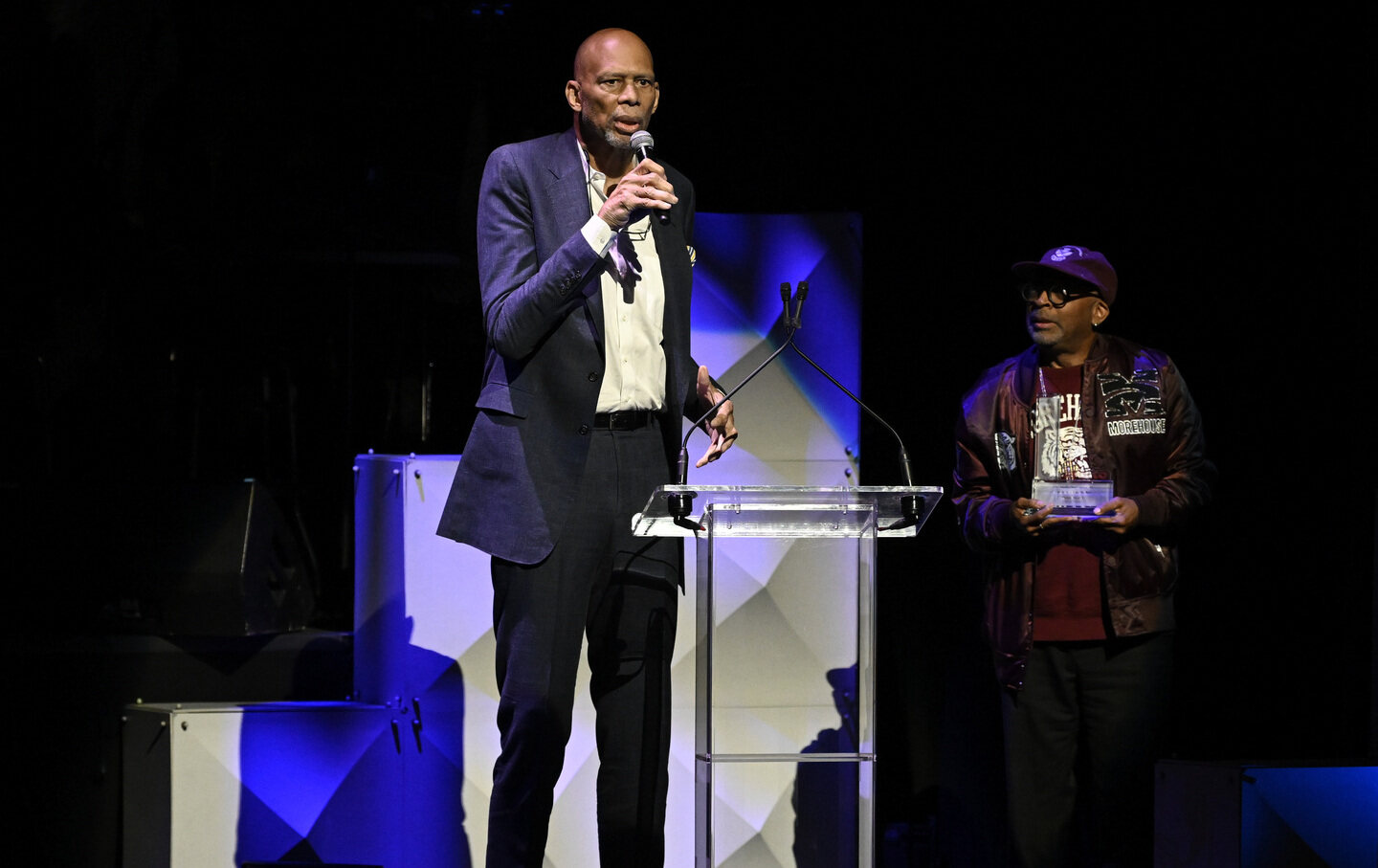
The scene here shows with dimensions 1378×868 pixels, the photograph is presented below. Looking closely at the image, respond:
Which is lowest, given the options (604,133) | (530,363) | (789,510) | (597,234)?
(789,510)

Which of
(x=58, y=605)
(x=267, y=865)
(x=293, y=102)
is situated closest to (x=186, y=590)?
(x=58, y=605)

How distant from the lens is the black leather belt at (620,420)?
8.98 feet

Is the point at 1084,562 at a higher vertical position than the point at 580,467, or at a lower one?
lower

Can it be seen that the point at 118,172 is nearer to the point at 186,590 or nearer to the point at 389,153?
the point at 389,153

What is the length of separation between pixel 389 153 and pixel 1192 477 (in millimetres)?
3217

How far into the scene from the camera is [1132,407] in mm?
3326

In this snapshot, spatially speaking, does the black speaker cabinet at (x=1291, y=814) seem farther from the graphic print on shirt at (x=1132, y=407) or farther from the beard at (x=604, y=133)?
the beard at (x=604, y=133)

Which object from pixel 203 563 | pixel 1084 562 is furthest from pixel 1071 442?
pixel 203 563

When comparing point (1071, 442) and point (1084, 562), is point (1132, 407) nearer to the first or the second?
point (1071, 442)

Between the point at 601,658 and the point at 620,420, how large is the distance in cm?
48

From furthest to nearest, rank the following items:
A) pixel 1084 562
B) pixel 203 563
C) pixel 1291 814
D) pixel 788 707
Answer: pixel 203 563 < pixel 788 707 < pixel 1084 562 < pixel 1291 814

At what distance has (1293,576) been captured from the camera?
13.0 feet

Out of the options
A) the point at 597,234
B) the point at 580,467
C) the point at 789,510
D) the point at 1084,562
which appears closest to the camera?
the point at 789,510

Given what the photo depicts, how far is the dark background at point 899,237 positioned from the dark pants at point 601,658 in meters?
1.11
